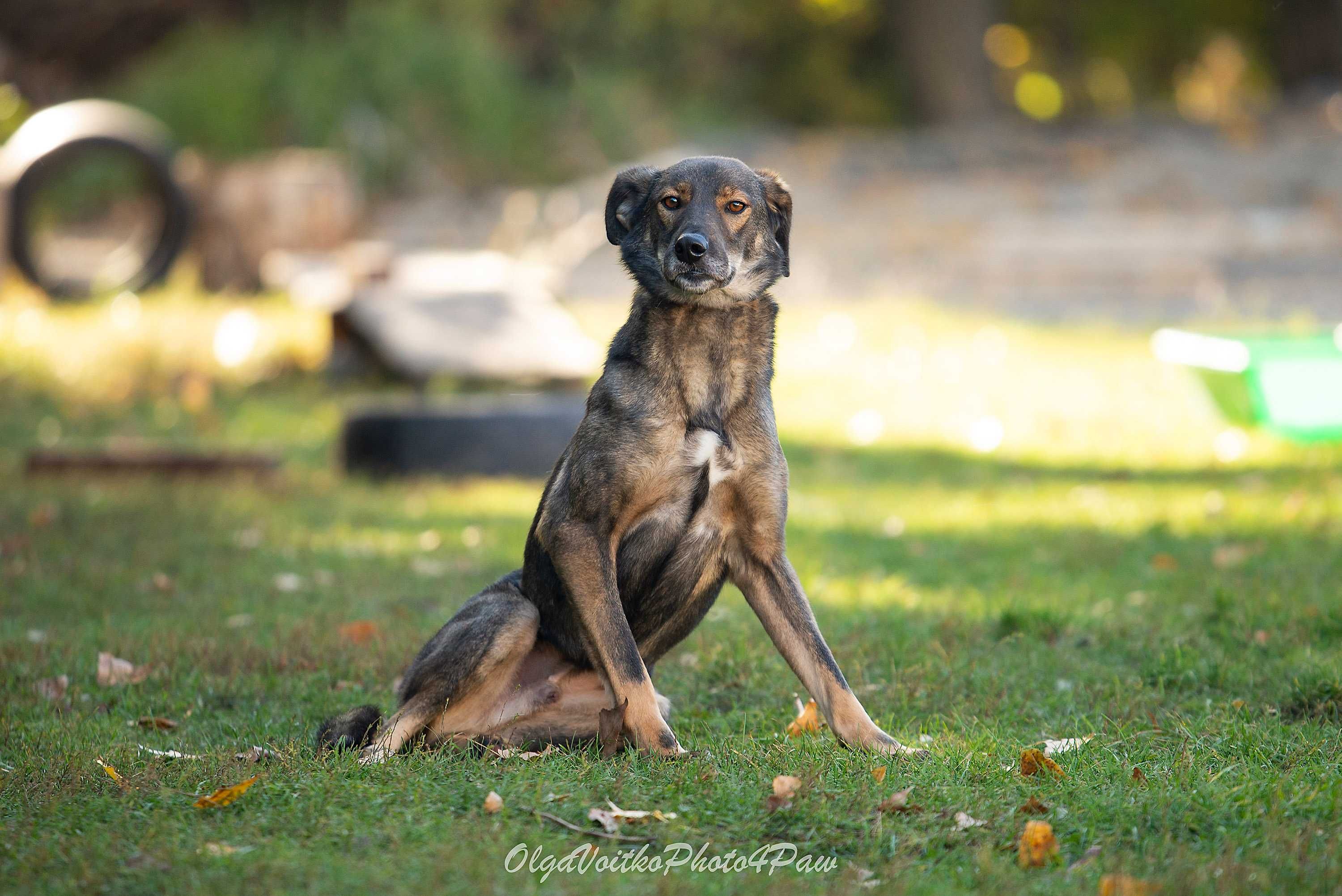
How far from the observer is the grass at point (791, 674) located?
3.19 meters

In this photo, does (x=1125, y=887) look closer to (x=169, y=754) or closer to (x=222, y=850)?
(x=222, y=850)

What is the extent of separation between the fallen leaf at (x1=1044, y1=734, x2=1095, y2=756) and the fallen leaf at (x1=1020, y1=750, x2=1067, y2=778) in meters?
0.20

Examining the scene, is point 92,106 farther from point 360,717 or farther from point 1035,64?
point 1035,64

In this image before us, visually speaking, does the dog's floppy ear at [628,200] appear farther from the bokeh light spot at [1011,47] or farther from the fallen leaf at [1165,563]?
the bokeh light spot at [1011,47]

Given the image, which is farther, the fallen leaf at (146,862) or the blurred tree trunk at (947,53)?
the blurred tree trunk at (947,53)

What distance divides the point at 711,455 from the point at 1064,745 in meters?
1.37

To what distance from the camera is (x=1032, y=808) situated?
3.44 meters

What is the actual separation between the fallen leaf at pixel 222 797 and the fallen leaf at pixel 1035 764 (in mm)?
2068

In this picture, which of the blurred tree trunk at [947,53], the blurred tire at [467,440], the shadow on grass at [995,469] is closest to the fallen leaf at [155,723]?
the blurred tire at [467,440]

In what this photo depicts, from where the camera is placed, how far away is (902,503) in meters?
8.47

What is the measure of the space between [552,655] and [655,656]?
0.34 meters

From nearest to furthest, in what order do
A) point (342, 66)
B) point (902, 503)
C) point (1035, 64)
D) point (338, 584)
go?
point (338, 584) → point (902, 503) → point (342, 66) → point (1035, 64)

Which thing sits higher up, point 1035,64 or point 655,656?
point 1035,64

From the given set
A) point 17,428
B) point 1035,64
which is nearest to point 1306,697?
point 17,428
